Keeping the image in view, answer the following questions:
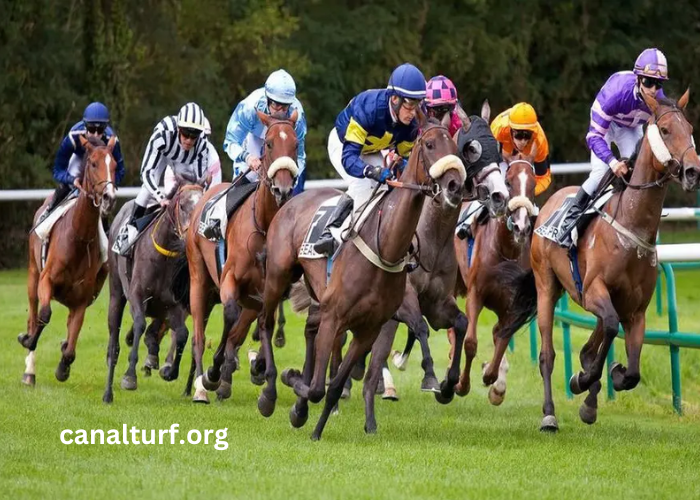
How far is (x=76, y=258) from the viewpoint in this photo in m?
13.1

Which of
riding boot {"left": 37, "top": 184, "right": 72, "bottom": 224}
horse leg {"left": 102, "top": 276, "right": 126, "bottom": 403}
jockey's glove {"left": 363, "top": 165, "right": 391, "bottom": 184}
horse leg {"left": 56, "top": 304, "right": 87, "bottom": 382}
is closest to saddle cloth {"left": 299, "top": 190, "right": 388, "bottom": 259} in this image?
jockey's glove {"left": 363, "top": 165, "right": 391, "bottom": 184}

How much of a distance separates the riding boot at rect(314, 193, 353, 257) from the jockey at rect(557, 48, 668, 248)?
5.25 ft

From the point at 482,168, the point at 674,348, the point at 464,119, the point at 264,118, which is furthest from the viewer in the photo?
the point at 674,348

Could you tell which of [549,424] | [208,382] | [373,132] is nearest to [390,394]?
[208,382]

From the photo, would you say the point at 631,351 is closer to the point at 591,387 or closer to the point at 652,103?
the point at 591,387

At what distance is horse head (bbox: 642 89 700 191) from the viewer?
9.40 metres

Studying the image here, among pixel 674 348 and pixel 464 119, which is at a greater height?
pixel 464 119

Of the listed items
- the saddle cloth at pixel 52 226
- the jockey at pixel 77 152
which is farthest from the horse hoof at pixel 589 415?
the saddle cloth at pixel 52 226

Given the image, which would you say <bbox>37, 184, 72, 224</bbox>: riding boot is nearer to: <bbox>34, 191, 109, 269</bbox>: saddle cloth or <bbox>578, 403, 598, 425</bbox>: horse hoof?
<bbox>34, 191, 109, 269</bbox>: saddle cloth

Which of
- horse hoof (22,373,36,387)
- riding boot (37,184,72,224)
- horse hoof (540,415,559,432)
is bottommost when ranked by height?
horse hoof (22,373,36,387)

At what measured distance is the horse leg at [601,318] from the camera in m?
9.73

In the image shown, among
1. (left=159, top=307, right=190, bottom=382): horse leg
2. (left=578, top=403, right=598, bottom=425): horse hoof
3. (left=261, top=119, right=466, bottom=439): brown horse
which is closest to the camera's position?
(left=261, top=119, right=466, bottom=439): brown horse

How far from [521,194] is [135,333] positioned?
357 cm

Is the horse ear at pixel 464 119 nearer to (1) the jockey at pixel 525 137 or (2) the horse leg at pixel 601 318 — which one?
(2) the horse leg at pixel 601 318
